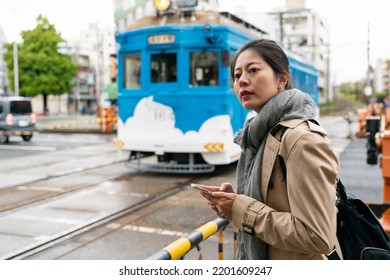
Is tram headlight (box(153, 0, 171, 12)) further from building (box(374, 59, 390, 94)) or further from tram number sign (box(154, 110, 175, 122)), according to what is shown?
building (box(374, 59, 390, 94))

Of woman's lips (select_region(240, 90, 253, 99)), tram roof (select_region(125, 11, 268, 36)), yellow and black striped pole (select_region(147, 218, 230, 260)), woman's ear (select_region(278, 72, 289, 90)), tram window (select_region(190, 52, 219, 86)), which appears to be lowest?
yellow and black striped pole (select_region(147, 218, 230, 260))

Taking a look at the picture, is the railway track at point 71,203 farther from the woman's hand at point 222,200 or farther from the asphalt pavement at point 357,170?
the woman's hand at point 222,200

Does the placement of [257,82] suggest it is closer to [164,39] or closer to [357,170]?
[164,39]

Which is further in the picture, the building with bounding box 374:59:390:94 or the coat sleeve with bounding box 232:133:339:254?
the building with bounding box 374:59:390:94

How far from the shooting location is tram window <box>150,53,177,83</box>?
7.91 meters

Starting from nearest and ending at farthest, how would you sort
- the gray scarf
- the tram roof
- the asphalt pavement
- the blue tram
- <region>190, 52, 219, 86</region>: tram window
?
1. the gray scarf
2. the asphalt pavement
3. the tram roof
4. the blue tram
5. <region>190, 52, 219, 86</region>: tram window

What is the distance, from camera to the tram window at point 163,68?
26.0 feet

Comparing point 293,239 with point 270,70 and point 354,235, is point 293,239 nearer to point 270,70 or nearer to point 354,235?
point 354,235

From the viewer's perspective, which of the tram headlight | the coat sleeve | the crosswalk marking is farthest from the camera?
the crosswalk marking

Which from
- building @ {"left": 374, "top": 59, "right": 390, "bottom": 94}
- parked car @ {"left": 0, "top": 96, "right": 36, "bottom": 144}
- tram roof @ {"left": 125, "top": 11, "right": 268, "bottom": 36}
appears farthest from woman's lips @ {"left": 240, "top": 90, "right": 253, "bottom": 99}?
parked car @ {"left": 0, "top": 96, "right": 36, "bottom": 144}

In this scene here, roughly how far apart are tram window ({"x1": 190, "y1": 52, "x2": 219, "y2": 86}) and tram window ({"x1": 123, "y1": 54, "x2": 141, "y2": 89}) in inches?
37.9

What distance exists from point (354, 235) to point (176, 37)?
6.43m

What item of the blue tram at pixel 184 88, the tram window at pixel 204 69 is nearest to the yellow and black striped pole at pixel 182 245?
the blue tram at pixel 184 88
